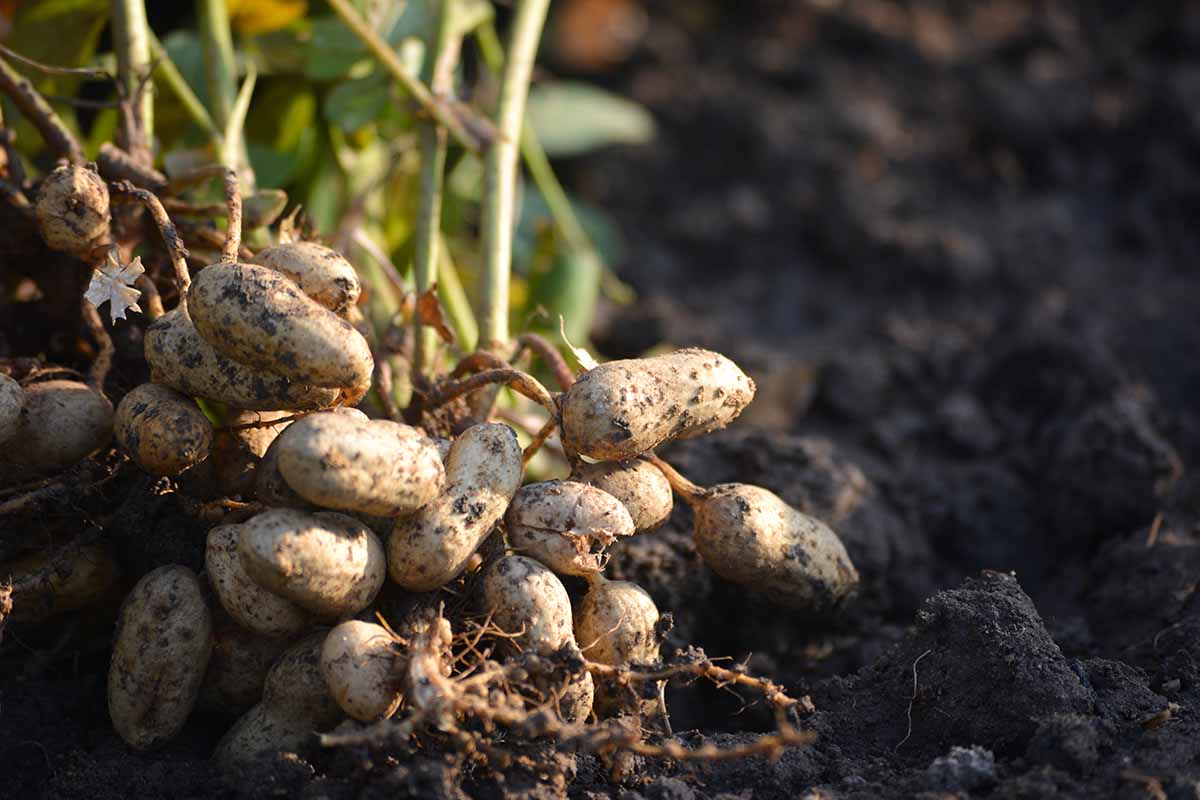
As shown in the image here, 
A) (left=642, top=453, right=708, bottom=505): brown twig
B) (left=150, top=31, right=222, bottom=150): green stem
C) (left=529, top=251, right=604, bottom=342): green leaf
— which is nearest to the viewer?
(left=642, top=453, right=708, bottom=505): brown twig

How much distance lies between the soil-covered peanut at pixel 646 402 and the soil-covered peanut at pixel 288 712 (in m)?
0.38

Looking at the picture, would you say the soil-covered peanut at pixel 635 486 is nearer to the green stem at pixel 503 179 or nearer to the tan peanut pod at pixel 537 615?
the tan peanut pod at pixel 537 615

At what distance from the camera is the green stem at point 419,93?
177 cm

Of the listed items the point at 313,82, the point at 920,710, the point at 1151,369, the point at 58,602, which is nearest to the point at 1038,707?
the point at 920,710

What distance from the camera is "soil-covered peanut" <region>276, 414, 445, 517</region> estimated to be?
3.73 ft

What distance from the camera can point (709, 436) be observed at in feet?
5.95

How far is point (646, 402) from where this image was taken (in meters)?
1.31

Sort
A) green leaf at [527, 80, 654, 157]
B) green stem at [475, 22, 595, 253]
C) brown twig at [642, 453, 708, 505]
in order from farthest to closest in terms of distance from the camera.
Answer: green leaf at [527, 80, 654, 157], green stem at [475, 22, 595, 253], brown twig at [642, 453, 708, 505]

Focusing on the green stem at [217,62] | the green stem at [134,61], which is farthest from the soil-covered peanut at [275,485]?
the green stem at [217,62]

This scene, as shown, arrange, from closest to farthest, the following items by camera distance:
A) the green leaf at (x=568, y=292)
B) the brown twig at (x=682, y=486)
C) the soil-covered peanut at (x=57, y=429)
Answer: the soil-covered peanut at (x=57, y=429)
the brown twig at (x=682, y=486)
the green leaf at (x=568, y=292)

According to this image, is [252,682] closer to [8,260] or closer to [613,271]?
[8,260]

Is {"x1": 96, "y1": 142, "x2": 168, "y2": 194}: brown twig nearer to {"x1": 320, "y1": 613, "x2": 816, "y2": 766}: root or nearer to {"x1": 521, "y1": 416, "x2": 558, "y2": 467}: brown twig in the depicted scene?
{"x1": 521, "y1": 416, "x2": 558, "y2": 467}: brown twig

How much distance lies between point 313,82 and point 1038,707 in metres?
1.53

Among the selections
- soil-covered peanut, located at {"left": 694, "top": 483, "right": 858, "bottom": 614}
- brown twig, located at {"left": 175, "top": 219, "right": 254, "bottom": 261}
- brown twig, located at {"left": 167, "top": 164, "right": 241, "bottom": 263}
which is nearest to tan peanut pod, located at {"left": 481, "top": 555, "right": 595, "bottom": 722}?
soil-covered peanut, located at {"left": 694, "top": 483, "right": 858, "bottom": 614}
